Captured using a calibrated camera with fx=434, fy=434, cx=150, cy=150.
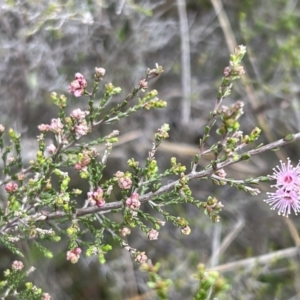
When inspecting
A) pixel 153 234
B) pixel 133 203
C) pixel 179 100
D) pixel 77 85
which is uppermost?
pixel 179 100

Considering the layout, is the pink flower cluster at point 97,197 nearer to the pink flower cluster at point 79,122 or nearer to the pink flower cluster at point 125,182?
the pink flower cluster at point 125,182

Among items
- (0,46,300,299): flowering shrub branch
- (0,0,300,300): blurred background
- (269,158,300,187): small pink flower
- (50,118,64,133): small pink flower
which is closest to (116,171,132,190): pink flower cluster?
(0,46,300,299): flowering shrub branch

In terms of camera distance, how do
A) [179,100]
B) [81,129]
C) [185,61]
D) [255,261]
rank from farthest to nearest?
[179,100], [185,61], [255,261], [81,129]

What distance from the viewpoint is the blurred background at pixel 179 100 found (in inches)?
144

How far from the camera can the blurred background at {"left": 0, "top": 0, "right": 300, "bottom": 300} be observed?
12.0 ft

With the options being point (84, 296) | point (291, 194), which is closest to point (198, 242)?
point (84, 296)

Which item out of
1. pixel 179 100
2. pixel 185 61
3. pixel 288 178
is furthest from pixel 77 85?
pixel 179 100

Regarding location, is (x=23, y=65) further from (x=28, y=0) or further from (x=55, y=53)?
(x=28, y=0)

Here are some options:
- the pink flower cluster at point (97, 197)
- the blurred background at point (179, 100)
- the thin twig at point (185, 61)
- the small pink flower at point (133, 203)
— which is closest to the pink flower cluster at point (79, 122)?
the pink flower cluster at point (97, 197)

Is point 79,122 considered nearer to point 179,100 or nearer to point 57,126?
A: point 57,126

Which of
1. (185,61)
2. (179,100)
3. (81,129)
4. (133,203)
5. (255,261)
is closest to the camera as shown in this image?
(133,203)

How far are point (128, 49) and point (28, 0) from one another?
111 cm

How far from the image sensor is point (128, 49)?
3930 millimetres

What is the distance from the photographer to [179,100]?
14.1 feet
